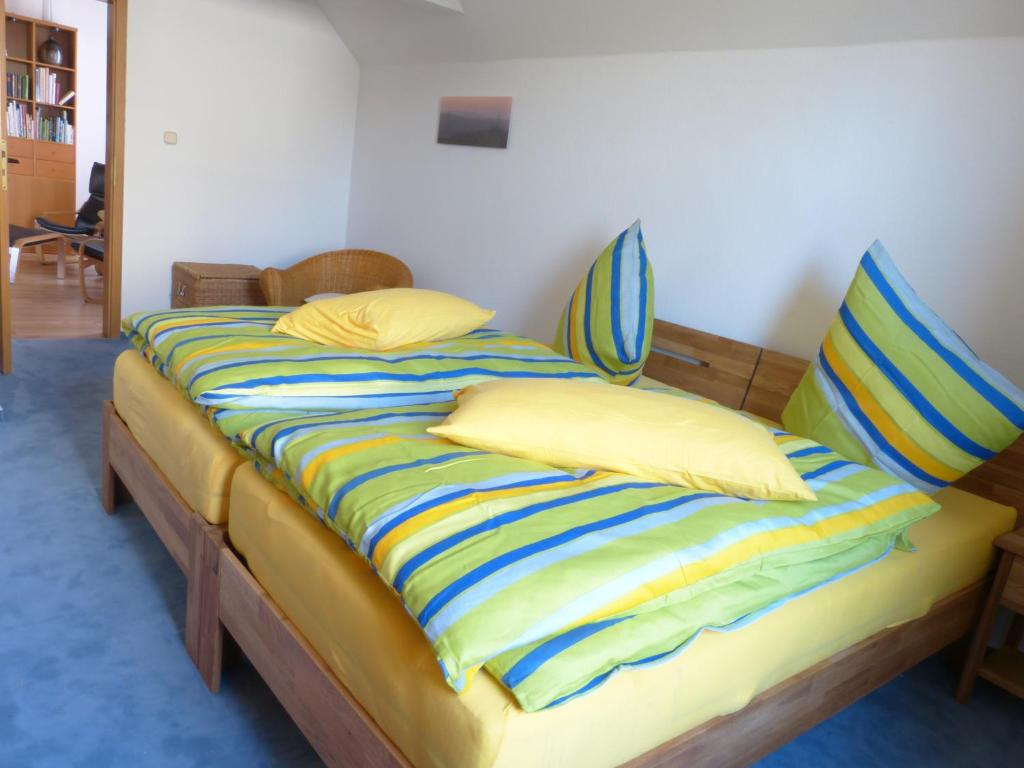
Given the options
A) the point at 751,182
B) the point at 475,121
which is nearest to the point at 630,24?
→ the point at 751,182

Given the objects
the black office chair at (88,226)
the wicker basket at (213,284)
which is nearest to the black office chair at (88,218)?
the black office chair at (88,226)

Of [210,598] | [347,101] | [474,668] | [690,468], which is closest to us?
[474,668]

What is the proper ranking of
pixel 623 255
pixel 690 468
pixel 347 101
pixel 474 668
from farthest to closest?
pixel 347 101 → pixel 623 255 → pixel 690 468 → pixel 474 668

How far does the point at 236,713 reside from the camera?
166 centimetres

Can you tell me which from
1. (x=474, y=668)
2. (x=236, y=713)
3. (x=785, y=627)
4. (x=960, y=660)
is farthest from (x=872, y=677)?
(x=236, y=713)

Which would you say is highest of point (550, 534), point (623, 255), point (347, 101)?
point (347, 101)

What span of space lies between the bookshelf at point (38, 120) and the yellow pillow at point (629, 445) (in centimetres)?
595

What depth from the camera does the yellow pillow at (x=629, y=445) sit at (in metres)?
1.57

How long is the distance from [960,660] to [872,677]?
0.65 metres

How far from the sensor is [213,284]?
4.05 metres

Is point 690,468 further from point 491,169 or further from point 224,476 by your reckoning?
point 491,169

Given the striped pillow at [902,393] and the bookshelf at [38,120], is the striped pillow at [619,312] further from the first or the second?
the bookshelf at [38,120]

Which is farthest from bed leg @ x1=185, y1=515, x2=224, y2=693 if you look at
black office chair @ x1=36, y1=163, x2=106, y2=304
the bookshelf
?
the bookshelf

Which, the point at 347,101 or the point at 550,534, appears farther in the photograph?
the point at 347,101
